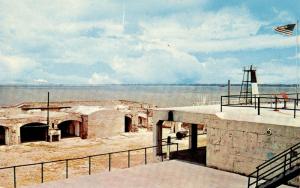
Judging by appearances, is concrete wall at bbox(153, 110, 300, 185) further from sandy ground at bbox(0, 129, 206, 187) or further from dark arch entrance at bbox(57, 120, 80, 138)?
dark arch entrance at bbox(57, 120, 80, 138)

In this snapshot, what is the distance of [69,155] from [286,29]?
2169 cm

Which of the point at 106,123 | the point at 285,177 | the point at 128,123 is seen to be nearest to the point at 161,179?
the point at 285,177

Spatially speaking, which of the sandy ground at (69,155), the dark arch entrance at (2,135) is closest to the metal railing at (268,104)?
the sandy ground at (69,155)

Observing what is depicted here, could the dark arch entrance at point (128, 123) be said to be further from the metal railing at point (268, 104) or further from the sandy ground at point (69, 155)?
the metal railing at point (268, 104)

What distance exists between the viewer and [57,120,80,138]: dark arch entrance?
42.2 metres

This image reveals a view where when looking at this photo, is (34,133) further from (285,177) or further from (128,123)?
(285,177)

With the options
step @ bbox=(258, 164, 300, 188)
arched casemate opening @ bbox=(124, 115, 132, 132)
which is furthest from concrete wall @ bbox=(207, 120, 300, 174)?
arched casemate opening @ bbox=(124, 115, 132, 132)

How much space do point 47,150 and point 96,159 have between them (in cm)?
729

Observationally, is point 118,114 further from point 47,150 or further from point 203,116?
point 203,116

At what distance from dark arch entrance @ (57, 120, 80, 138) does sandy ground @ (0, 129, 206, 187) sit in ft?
6.44

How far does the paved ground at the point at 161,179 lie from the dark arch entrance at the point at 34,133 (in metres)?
25.4

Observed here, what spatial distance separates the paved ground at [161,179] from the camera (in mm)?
13688

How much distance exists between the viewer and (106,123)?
138ft

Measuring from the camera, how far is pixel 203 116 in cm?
1681
